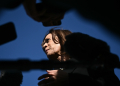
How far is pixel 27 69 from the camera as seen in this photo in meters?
0.51

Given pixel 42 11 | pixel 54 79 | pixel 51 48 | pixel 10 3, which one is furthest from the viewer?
pixel 51 48

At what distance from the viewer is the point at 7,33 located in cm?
66

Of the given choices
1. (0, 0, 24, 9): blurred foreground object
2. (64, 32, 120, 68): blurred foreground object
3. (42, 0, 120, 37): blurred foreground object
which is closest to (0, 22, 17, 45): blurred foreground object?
(0, 0, 24, 9): blurred foreground object

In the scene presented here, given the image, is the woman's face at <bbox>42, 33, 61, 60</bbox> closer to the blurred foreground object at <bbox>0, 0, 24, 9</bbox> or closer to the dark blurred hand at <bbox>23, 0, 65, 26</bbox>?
the dark blurred hand at <bbox>23, 0, 65, 26</bbox>

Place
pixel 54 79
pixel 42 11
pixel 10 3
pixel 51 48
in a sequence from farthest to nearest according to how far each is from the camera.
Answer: pixel 51 48 < pixel 54 79 < pixel 42 11 < pixel 10 3

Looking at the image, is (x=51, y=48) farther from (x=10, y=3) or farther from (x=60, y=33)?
(x=10, y=3)

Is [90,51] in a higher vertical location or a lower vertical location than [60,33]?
lower

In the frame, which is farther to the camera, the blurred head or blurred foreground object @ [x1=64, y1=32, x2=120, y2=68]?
the blurred head

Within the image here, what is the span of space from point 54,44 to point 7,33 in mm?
559

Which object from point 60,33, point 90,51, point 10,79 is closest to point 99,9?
point 90,51

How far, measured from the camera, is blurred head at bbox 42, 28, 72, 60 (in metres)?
1.12

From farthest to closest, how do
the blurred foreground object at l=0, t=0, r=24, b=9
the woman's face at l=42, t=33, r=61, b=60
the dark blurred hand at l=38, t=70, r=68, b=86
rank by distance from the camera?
the woman's face at l=42, t=33, r=61, b=60
the dark blurred hand at l=38, t=70, r=68, b=86
the blurred foreground object at l=0, t=0, r=24, b=9

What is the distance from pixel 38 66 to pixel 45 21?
1.29 ft

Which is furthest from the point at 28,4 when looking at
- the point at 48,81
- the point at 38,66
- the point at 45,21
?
the point at 48,81
